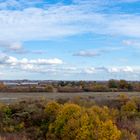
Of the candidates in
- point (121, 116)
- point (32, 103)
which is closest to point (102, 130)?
point (121, 116)

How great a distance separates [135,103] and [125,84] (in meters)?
41.9

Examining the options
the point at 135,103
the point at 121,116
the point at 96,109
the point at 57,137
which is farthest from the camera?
the point at 135,103

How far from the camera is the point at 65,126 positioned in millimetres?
25703

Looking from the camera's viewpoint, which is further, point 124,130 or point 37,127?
point 37,127

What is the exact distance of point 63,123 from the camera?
26.1m

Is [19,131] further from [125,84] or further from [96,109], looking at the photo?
[125,84]

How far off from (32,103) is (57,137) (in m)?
11.3

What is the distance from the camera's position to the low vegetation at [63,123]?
24.4 meters

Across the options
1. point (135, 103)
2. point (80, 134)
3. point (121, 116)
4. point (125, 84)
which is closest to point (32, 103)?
point (121, 116)

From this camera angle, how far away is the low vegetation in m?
24.4

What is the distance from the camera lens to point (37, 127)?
2914 centimetres

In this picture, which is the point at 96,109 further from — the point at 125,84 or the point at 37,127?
the point at 125,84

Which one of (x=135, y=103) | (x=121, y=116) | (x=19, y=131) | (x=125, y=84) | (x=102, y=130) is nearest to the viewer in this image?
(x=102, y=130)

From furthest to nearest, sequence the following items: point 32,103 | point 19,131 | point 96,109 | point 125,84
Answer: point 125,84 → point 32,103 → point 96,109 → point 19,131
